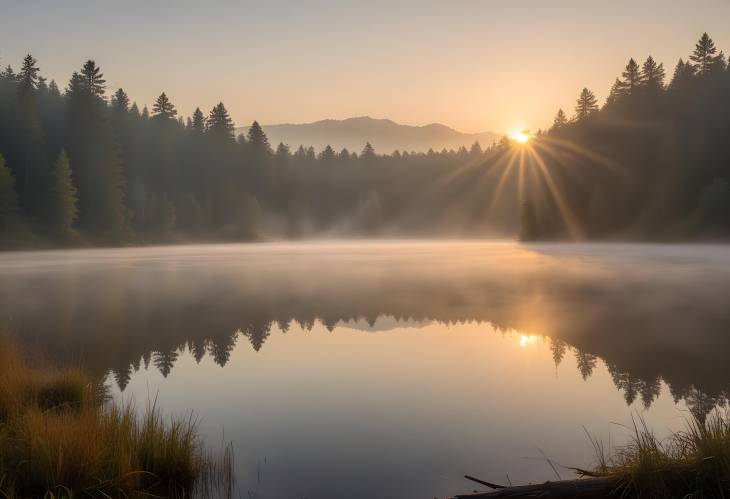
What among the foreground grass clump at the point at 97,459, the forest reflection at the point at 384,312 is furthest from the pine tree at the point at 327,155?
the foreground grass clump at the point at 97,459

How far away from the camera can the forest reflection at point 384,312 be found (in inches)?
473

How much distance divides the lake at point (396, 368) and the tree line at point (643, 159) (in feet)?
201

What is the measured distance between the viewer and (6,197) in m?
57.7

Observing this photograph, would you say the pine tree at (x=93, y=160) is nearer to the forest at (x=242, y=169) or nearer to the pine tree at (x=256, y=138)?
the forest at (x=242, y=169)

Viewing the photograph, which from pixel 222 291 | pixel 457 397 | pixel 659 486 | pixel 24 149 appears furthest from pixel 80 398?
pixel 24 149

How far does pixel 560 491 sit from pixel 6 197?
65996mm

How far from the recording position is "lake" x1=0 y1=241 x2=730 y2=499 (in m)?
6.84

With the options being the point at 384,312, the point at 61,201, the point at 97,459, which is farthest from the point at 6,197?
the point at 97,459

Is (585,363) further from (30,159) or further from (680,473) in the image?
(30,159)

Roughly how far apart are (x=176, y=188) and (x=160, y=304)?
77521mm

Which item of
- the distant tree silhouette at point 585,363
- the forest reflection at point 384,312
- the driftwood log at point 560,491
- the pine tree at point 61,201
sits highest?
the pine tree at point 61,201

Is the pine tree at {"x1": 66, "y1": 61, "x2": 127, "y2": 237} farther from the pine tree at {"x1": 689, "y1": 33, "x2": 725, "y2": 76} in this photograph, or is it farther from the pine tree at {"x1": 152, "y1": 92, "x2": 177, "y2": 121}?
the pine tree at {"x1": 689, "y1": 33, "x2": 725, "y2": 76}

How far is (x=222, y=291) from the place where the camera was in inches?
1021

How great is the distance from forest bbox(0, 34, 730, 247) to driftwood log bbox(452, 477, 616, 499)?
216 feet
